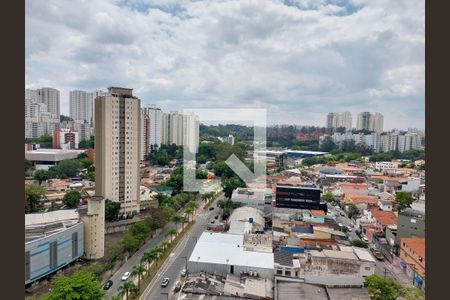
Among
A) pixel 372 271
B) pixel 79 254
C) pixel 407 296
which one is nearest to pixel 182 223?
pixel 79 254

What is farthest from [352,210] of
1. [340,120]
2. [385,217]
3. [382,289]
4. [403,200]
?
[340,120]

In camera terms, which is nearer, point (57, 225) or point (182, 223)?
point (57, 225)

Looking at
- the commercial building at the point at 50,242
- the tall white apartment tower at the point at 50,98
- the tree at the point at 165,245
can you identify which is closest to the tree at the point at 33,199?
the commercial building at the point at 50,242

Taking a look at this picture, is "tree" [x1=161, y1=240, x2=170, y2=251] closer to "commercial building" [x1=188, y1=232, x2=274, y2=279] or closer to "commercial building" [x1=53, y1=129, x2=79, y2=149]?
"commercial building" [x1=188, y1=232, x2=274, y2=279]

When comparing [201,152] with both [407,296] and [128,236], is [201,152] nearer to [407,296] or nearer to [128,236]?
[128,236]

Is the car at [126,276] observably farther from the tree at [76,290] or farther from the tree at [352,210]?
the tree at [352,210]
